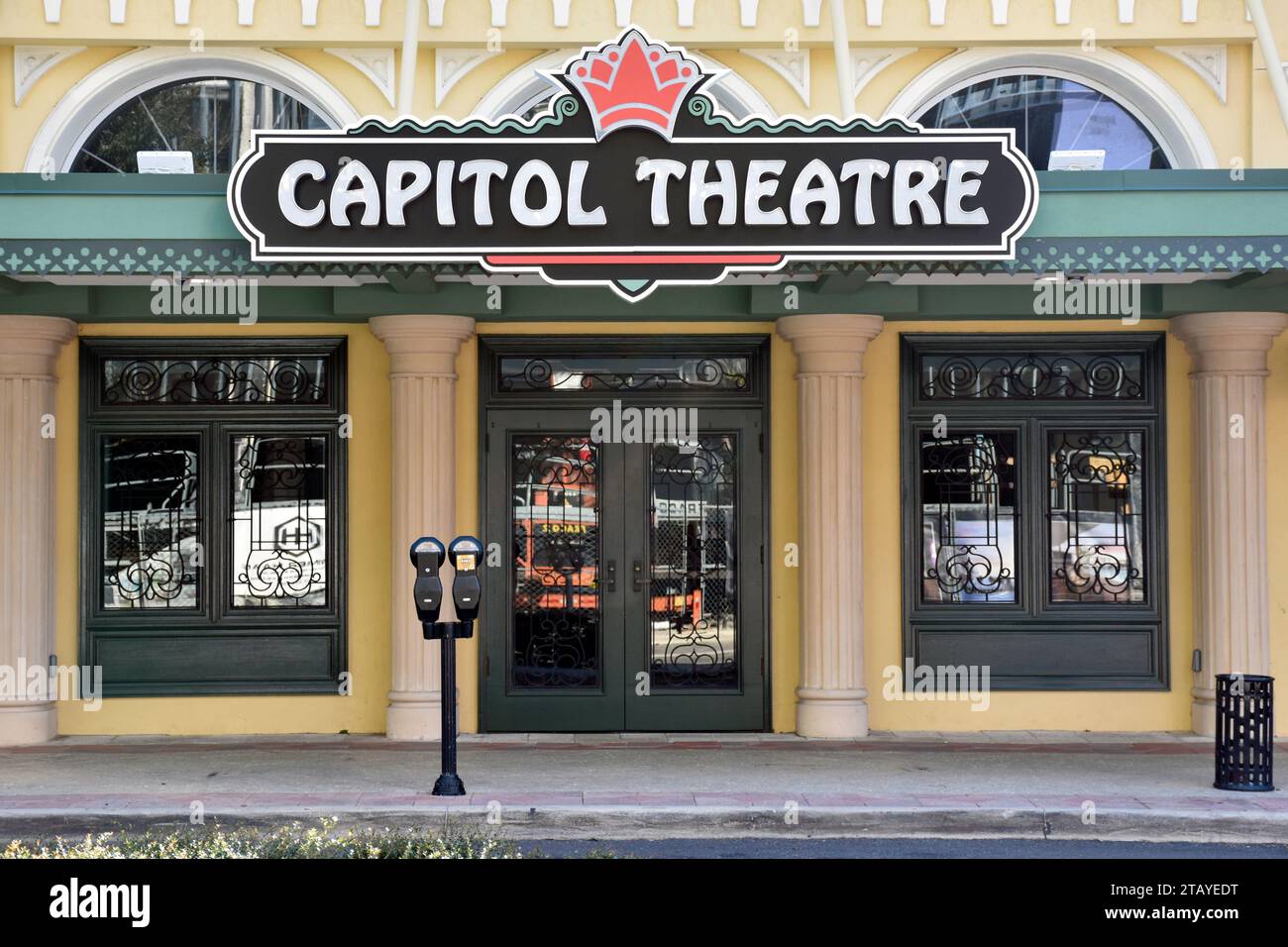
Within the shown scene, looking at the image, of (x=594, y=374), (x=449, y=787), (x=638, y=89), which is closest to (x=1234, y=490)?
(x=594, y=374)

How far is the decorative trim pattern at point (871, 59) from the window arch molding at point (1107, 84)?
0.24 metres

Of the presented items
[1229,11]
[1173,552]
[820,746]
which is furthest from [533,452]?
[1229,11]

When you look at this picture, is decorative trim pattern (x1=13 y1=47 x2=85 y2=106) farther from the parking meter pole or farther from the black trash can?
the black trash can

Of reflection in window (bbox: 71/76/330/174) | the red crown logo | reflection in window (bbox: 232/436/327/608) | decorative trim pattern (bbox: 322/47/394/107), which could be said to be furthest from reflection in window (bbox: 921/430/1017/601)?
reflection in window (bbox: 71/76/330/174)

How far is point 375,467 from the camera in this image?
37.4 feet

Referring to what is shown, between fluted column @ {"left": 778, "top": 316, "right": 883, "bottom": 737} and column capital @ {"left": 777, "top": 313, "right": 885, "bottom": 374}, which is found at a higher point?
column capital @ {"left": 777, "top": 313, "right": 885, "bottom": 374}

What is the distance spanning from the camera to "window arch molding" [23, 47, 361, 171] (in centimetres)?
1135

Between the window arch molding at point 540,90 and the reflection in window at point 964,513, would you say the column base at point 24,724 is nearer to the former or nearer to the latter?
the window arch molding at point 540,90

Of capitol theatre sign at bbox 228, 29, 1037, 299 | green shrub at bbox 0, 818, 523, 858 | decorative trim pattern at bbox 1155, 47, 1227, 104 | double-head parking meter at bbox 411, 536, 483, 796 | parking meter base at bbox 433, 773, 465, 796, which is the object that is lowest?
parking meter base at bbox 433, 773, 465, 796

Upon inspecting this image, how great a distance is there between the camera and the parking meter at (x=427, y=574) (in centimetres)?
872

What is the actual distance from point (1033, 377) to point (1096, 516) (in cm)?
120

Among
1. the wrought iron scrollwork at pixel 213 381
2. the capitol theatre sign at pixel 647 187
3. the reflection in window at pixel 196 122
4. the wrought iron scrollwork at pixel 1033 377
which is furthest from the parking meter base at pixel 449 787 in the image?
the reflection in window at pixel 196 122

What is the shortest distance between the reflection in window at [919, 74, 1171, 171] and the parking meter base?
645 centimetres

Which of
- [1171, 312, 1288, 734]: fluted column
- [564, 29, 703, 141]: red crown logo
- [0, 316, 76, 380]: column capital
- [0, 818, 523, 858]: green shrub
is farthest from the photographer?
[1171, 312, 1288, 734]: fluted column
